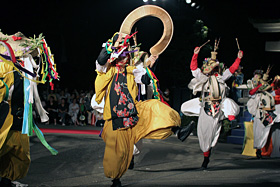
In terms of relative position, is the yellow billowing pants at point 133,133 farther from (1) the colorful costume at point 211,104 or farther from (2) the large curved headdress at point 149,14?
(1) the colorful costume at point 211,104

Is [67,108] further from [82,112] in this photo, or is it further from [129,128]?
[129,128]

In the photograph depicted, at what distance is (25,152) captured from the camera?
5.35m

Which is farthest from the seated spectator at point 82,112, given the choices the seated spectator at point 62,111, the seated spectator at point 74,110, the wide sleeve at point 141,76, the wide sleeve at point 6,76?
the wide sleeve at point 6,76

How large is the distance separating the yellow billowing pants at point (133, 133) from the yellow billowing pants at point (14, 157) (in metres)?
1.03

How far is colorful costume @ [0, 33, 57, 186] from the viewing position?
520 cm

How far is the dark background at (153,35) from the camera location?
16.6 m

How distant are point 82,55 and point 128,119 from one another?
42.5 feet

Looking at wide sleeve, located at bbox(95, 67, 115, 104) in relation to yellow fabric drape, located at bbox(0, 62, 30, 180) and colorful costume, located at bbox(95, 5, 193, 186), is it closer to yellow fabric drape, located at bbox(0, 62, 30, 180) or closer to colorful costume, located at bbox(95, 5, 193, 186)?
colorful costume, located at bbox(95, 5, 193, 186)

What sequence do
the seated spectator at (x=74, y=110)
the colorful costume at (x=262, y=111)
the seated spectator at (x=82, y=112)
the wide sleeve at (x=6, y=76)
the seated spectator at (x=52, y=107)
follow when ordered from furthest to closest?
the seated spectator at (x=82, y=112), the seated spectator at (x=74, y=110), the seated spectator at (x=52, y=107), the colorful costume at (x=262, y=111), the wide sleeve at (x=6, y=76)

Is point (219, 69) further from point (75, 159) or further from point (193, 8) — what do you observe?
point (193, 8)

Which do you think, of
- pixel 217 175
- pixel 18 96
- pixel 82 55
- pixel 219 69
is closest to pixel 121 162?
pixel 18 96

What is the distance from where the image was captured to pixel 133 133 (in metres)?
5.58

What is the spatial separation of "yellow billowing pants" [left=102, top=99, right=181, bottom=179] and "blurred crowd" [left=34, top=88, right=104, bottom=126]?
9.31 m

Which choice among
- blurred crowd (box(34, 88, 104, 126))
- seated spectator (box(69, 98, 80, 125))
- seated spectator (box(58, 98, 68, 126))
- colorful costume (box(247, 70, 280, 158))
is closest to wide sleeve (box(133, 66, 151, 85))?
colorful costume (box(247, 70, 280, 158))
